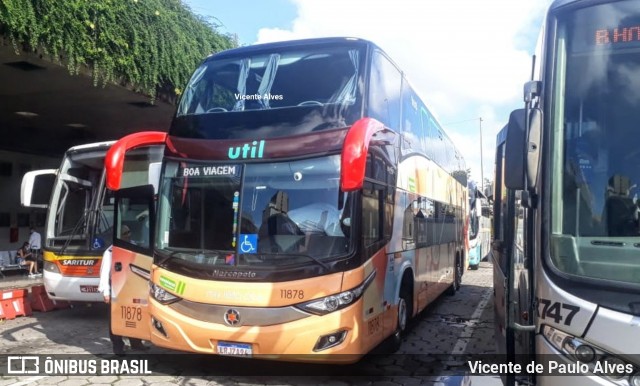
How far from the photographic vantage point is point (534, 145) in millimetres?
3254

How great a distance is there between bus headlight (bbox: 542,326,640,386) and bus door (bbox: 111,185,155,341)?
4.72 m

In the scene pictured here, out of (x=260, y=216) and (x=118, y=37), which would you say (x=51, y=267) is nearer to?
(x=118, y=37)

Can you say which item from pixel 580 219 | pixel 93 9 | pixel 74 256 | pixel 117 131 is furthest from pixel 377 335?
pixel 117 131


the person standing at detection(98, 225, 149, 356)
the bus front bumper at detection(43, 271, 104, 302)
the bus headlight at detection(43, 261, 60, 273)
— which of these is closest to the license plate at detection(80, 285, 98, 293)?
the bus front bumper at detection(43, 271, 104, 302)

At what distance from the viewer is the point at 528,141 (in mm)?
3277

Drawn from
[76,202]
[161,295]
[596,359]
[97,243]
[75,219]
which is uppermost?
A: [76,202]

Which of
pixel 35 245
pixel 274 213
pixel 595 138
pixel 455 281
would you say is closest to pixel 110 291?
pixel 274 213

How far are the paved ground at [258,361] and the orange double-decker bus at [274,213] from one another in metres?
0.51

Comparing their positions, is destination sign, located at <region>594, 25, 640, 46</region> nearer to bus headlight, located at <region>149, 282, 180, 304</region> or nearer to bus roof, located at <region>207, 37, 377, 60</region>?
bus roof, located at <region>207, 37, 377, 60</region>

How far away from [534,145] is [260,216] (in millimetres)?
3073

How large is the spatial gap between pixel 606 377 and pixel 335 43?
4.59 meters

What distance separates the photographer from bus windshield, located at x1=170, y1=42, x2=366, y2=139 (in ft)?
18.8

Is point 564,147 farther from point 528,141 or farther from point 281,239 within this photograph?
point 281,239

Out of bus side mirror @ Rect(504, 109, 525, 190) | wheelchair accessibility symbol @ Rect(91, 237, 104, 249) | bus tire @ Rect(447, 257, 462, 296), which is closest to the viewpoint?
bus side mirror @ Rect(504, 109, 525, 190)
